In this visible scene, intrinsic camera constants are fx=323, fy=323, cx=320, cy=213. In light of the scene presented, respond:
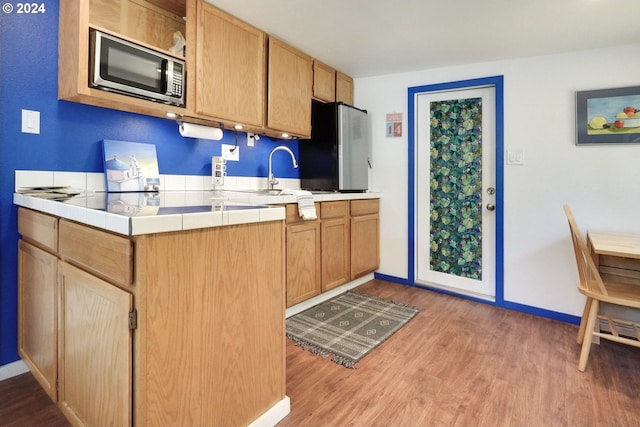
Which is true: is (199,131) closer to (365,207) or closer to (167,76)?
(167,76)

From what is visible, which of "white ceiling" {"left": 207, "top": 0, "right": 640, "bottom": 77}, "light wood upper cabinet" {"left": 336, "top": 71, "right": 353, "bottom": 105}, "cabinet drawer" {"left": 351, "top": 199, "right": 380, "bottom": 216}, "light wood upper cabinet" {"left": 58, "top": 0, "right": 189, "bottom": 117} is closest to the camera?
"light wood upper cabinet" {"left": 58, "top": 0, "right": 189, "bottom": 117}

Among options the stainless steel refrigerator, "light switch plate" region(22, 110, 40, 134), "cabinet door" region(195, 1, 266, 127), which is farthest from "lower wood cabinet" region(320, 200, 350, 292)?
"light switch plate" region(22, 110, 40, 134)

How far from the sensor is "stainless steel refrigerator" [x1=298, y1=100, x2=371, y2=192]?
9.75 feet

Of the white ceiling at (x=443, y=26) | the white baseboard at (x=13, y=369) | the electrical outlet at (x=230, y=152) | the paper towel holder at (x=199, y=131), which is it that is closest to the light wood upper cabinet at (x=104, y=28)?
the paper towel holder at (x=199, y=131)

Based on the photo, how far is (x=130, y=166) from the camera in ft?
6.40

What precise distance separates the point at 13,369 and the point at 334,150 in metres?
2.56

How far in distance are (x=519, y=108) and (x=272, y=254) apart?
2.58m

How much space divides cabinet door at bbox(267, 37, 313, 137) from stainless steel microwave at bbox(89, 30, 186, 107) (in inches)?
28.9

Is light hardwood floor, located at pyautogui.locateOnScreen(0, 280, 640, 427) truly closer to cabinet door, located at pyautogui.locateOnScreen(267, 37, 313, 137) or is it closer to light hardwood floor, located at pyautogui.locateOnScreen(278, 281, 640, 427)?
light hardwood floor, located at pyautogui.locateOnScreen(278, 281, 640, 427)

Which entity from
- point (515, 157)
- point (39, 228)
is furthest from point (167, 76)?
point (515, 157)

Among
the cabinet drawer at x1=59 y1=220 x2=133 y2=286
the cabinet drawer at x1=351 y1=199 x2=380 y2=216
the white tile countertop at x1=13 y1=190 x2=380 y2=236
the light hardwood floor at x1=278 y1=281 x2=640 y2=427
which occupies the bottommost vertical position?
the light hardwood floor at x1=278 y1=281 x2=640 y2=427

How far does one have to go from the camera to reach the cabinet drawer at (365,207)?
3.09 m

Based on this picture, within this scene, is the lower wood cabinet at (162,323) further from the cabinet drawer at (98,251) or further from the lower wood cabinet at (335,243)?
the lower wood cabinet at (335,243)

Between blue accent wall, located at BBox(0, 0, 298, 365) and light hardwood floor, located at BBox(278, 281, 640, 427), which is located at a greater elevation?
blue accent wall, located at BBox(0, 0, 298, 365)
